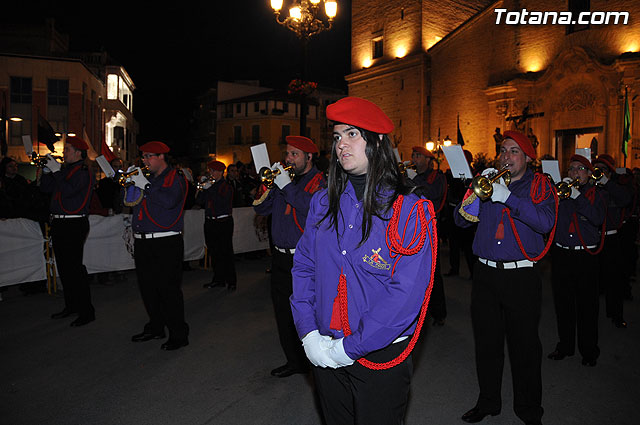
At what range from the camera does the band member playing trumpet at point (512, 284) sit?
375 centimetres

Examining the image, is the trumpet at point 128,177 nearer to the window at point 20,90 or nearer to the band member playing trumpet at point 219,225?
the band member playing trumpet at point 219,225

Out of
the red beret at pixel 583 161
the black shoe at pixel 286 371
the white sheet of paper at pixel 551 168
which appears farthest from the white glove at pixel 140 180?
the red beret at pixel 583 161

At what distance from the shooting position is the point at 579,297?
17.0 feet

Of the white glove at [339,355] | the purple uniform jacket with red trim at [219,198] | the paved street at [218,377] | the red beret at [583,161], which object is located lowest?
the paved street at [218,377]

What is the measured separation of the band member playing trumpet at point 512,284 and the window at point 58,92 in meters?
34.8

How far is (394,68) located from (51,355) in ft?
101

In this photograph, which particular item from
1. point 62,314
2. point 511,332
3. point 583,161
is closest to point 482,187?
point 511,332

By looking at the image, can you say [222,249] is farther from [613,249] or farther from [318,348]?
[318,348]

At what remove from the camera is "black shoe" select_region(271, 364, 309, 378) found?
497 cm

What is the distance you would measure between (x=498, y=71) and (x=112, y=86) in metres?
36.2

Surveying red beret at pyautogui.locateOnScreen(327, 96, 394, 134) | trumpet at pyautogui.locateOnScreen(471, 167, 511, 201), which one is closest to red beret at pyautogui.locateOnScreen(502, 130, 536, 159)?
trumpet at pyautogui.locateOnScreen(471, 167, 511, 201)

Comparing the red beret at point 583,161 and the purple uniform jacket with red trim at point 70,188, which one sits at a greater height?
the red beret at point 583,161

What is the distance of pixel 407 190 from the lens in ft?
7.48

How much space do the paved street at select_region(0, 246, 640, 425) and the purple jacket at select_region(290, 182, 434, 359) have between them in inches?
84.8
